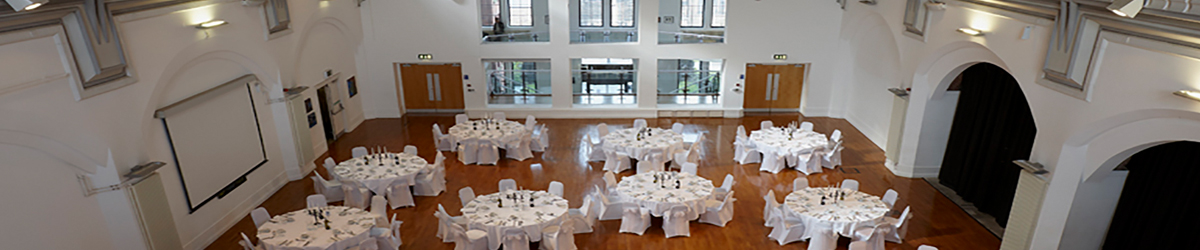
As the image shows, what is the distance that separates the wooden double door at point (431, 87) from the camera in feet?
57.3

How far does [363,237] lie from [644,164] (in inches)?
204

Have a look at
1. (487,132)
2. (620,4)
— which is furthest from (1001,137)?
(620,4)

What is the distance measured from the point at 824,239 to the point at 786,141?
4335 mm

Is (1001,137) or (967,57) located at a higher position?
(967,57)

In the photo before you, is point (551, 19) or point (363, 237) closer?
point (363, 237)

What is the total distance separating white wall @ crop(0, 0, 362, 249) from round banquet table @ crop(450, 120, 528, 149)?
11.1 ft

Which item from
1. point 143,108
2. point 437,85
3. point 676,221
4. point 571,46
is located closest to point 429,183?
point 143,108

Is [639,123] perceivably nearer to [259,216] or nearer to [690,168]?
[690,168]

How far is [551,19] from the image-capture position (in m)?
16.7

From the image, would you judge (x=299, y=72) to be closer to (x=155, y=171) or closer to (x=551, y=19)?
(x=155, y=171)

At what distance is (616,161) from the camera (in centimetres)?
1314

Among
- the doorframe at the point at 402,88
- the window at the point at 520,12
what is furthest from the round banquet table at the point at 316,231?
the window at the point at 520,12

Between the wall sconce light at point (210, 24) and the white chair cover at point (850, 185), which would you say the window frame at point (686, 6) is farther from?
the wall sconce light at point (210, 24)

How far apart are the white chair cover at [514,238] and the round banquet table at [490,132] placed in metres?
4.67
